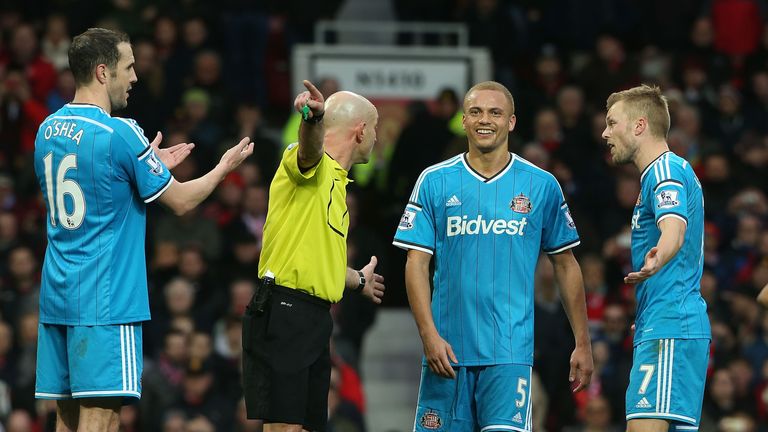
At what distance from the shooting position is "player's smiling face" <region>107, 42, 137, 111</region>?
7016 millimetres

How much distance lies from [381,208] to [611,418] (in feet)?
11.4

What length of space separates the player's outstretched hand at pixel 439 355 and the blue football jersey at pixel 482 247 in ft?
0.41

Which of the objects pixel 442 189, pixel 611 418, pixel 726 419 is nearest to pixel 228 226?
pixel 611 418

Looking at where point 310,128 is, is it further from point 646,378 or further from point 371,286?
point 646,378

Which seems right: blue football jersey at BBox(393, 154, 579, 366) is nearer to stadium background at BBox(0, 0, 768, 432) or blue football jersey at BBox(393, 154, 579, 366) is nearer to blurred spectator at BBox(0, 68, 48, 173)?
stadium background at BBox(0, 0, 768, 432)

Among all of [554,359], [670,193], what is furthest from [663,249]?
[554,359]

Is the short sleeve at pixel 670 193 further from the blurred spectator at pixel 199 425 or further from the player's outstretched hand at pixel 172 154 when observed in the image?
the blurred spectator at pixel 199 425

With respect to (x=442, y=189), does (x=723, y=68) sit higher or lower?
higher

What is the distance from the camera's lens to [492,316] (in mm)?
7484

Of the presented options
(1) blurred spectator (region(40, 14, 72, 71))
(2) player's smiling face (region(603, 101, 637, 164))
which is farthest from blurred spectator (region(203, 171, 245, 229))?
(2) player's smiling face (region(603, 101, 637, 164))

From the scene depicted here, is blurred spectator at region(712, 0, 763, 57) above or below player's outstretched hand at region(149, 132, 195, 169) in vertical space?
above

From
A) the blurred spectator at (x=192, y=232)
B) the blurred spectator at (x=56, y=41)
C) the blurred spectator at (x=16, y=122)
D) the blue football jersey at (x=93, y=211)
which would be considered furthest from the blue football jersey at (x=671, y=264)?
the blurred spectator at (x=56, y=41)

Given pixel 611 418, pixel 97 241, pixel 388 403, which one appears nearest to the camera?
pixel 97 241

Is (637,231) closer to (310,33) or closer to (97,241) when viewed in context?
(97,241)
